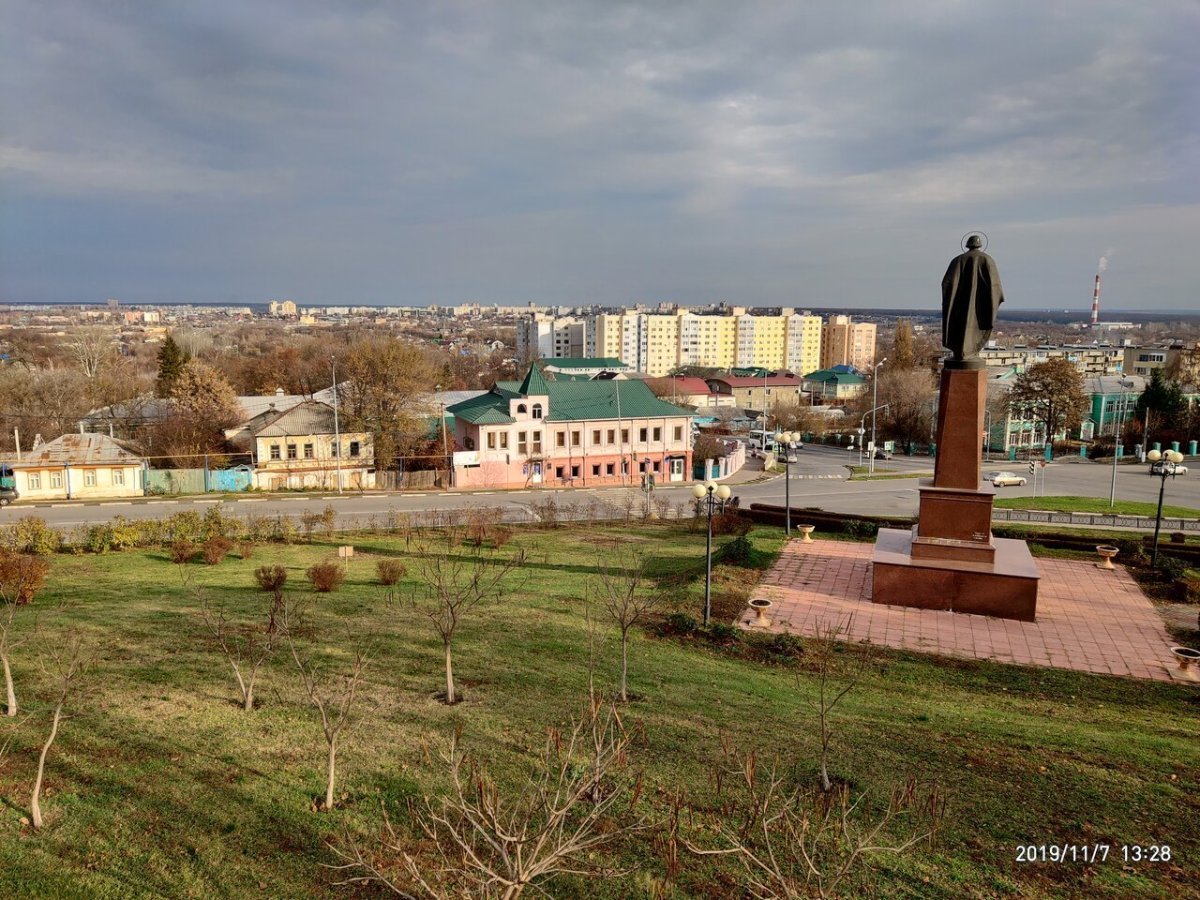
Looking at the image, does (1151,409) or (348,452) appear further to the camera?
(1151,409)

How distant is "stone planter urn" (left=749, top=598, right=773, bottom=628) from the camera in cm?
1411

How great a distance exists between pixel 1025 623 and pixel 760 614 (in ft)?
16.9

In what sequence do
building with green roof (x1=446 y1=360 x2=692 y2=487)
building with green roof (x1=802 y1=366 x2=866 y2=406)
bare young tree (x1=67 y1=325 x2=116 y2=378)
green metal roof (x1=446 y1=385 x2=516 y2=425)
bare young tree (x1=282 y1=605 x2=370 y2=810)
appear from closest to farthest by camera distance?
→ bare young tree (x1=282 y1=605 x2=370 y2=810)
green metal roof (x1=446 y1=385 x2=516 y2=425)
building with green roof (x1=446 y1=360 x2=692 y2=487)
bare young tree (x1=67 y1=325 x2=116 y2=378)
building with green roof (x1=802 y1=366 x2=866 y2=406)

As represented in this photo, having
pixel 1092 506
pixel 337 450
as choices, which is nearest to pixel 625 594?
pixel 1092 506

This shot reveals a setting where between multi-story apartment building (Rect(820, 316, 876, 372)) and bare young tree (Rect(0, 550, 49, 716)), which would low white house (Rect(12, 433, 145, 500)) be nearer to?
bare young tree (Rect(0, 550, 49, 716))

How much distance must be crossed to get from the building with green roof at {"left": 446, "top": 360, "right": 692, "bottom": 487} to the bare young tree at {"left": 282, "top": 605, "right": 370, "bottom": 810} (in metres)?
27.0

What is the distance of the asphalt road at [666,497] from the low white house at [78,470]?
171cm

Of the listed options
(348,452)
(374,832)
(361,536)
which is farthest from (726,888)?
(348,452)

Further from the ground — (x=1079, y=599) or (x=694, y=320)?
(x=694, y=320)

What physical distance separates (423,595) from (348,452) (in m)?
25.6

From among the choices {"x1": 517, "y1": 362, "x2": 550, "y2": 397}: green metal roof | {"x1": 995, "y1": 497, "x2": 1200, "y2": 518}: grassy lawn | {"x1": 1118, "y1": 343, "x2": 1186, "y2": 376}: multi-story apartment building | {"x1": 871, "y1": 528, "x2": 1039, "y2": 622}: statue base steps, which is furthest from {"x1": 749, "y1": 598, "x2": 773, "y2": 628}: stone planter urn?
{"x1": 1118, "y1": 343, "x2": 1186, "y2": 376}: multi-story apartment building

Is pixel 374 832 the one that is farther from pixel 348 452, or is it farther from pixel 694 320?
pixel 694 320

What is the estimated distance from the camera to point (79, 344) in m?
67.1

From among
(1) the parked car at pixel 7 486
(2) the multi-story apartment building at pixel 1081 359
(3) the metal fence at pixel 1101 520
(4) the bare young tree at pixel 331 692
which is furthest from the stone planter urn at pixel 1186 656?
(2) the multi-story apartment building at pixel 1081 359
